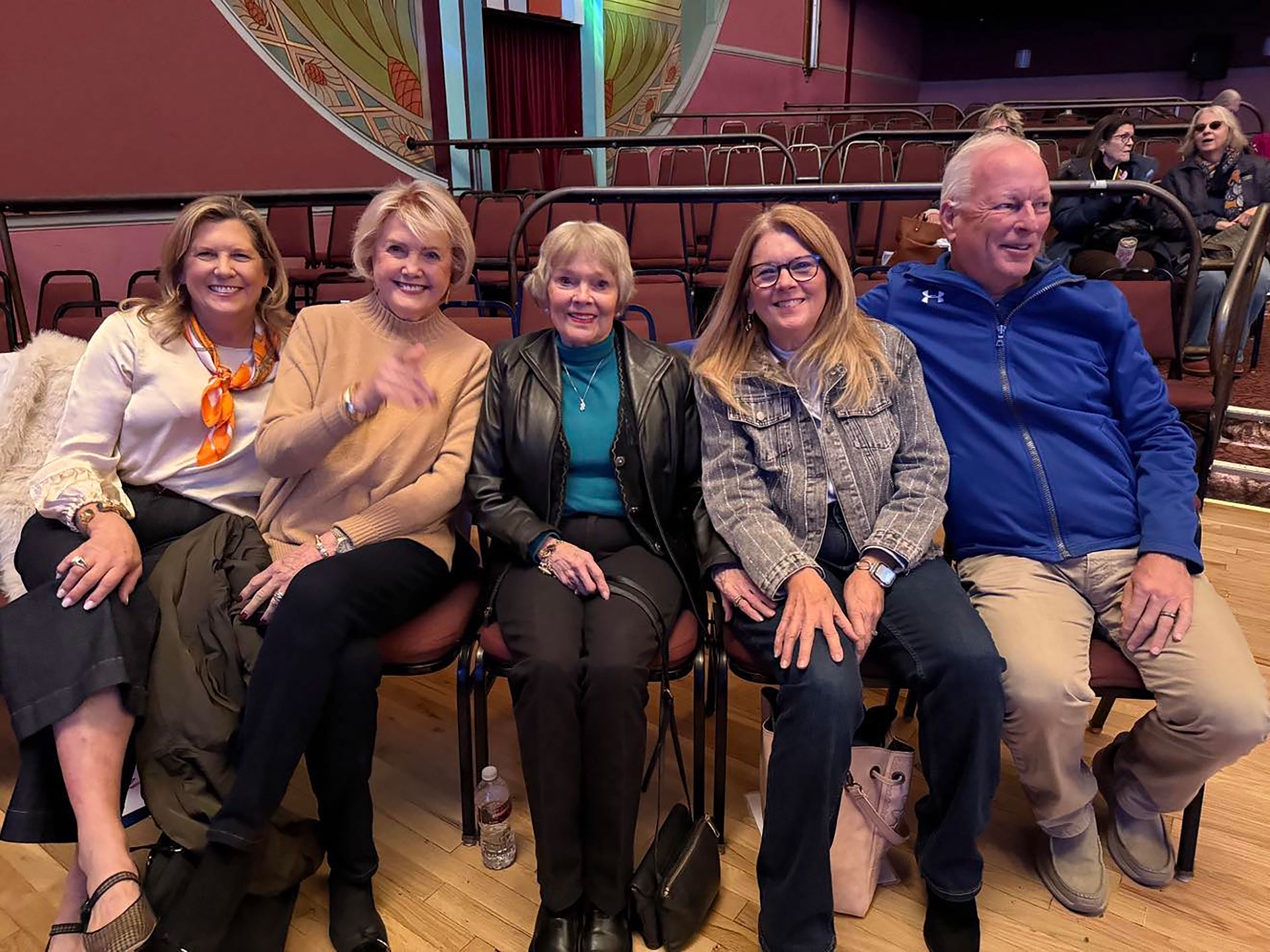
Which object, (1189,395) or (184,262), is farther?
(1189,395)

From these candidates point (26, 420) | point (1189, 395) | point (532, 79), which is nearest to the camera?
point (26, 420)

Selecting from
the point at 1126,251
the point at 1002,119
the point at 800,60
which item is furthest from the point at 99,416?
the point at 800,60

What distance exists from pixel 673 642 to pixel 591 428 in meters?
0.44

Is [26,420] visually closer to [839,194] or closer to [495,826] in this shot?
[495,826]

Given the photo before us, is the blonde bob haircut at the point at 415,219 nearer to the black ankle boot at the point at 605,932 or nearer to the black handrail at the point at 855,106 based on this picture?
the black ankle boot at the point at 605,932

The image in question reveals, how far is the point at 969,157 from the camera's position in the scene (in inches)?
62.1

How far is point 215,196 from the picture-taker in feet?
5.39

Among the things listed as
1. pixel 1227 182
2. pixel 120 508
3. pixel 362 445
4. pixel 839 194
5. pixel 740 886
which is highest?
pixel 1227 182

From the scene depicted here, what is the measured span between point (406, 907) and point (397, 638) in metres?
0.50

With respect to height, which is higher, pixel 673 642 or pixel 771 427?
pixel 771 427

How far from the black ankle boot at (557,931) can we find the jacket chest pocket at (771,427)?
Answer: 0.86 meters

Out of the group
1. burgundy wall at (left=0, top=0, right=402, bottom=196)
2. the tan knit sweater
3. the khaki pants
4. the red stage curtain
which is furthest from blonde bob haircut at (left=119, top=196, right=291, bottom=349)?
the red stage curtain

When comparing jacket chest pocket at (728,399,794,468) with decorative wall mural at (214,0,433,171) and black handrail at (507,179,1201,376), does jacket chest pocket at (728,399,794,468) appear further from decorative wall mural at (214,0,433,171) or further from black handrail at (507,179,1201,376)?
decorative wall mural at (214,0,433,171)


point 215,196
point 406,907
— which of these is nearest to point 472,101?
point 215,196
